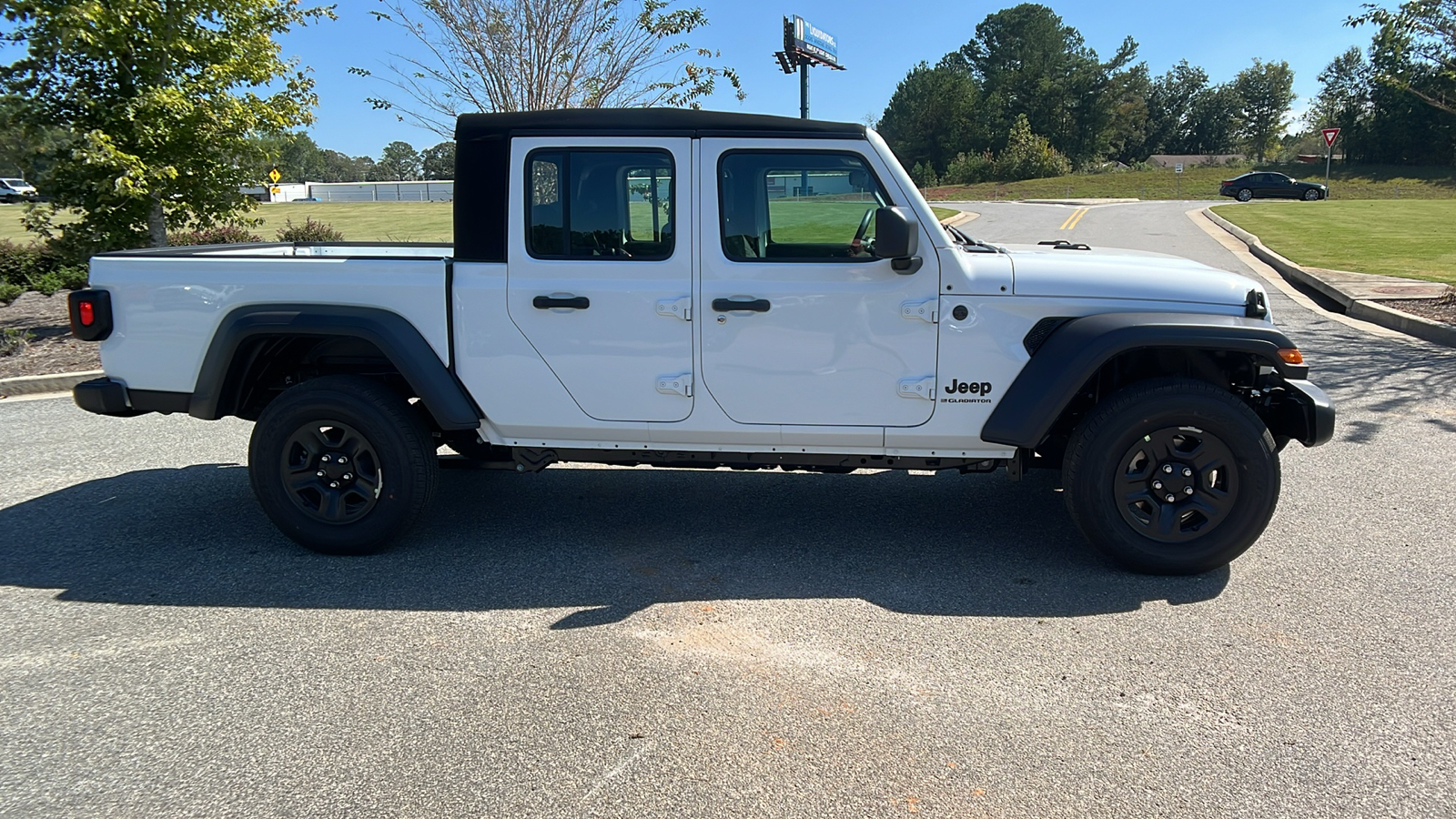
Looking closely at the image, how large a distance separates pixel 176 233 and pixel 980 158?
Result: 67.9 metres

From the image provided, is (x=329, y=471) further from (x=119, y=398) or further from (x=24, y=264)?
(x=24, y=264)

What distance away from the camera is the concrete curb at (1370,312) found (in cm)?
1006

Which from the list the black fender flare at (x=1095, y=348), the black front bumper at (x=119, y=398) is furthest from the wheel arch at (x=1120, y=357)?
the black front bumper at (x=119, y=398)

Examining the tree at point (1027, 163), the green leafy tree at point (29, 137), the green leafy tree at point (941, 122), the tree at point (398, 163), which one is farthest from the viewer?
the tree at point (398, 163)

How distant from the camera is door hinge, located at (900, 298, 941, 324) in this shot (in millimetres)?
4156

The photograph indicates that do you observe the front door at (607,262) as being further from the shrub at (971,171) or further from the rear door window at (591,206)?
the shrub at (971,171)

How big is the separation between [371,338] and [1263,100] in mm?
114061

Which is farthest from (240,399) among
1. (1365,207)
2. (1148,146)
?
(1148,146)

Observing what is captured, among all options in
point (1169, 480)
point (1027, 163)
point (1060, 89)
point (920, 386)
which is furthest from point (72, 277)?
point (1060, 89)

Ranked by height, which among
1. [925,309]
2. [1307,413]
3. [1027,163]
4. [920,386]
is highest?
[1027,163]

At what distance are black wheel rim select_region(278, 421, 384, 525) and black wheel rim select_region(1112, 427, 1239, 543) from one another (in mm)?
3339

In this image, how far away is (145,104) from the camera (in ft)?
33.6

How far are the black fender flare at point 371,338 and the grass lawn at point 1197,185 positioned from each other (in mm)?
50978

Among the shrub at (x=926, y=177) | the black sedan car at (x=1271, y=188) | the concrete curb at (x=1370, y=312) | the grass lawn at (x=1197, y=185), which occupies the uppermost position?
the shrub at (x=926, y=177)
